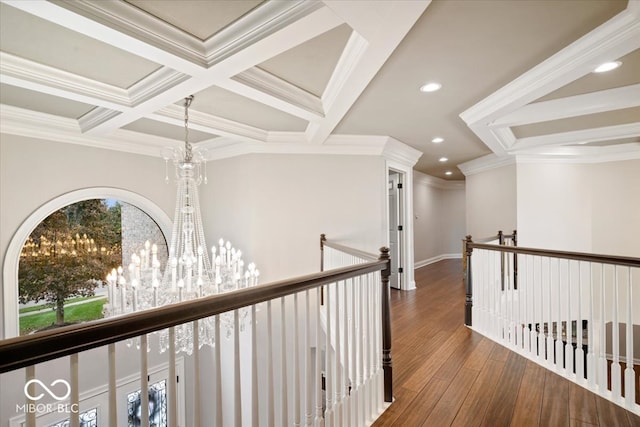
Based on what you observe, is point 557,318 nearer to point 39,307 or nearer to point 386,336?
point 386,336

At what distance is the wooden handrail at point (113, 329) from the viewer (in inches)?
29.0

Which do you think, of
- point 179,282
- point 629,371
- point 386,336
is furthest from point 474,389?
point 179,282

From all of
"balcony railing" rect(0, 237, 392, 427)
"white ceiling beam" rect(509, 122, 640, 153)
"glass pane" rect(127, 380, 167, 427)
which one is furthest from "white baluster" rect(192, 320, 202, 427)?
"white ceiling beam" rect(509, 122, 640, 153)

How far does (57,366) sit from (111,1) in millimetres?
3851

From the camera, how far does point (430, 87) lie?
9.41 ft

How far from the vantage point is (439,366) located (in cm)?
268

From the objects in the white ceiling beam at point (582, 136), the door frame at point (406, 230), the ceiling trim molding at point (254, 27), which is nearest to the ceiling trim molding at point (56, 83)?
the ceiling trim molding at point (254, 27)

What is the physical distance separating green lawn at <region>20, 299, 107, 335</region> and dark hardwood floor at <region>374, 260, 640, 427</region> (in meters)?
Result: 3.89

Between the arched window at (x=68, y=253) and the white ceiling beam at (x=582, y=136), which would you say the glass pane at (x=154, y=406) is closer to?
the arched window at (x=68, y=253)

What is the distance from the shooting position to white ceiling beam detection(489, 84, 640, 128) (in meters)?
2.94

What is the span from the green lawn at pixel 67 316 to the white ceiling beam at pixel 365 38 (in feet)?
13.3

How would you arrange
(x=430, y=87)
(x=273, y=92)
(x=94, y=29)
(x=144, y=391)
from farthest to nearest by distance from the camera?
(x=430, y=87) → (x=273, y=92) → (x=94, y=29) → (x=144, y=391)

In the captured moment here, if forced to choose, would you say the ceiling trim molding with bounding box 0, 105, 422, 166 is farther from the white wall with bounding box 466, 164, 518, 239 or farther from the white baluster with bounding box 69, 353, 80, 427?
the white baluster with bounding box 69, 353, 80, 427

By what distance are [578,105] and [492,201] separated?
3.33 m
